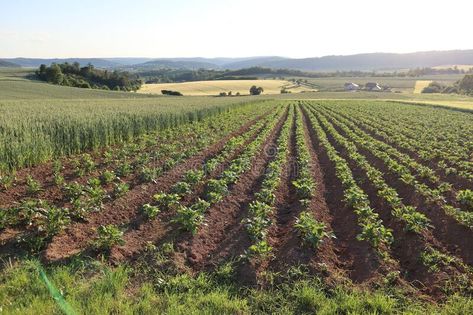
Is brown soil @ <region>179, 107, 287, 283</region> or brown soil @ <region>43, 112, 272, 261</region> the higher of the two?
brown soil @ <region>43, 112, 272, 261</region>

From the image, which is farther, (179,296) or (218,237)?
(218,237)

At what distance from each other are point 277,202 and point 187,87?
104 metres

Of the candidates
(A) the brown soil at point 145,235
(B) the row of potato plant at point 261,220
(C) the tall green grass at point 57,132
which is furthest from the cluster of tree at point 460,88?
(A) the brown soil at point 145,235

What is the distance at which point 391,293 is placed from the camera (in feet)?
18.9

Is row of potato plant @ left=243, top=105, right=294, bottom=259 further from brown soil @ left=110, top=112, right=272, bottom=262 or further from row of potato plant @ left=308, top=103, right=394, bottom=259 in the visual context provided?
row of potato plant @ left=308, top=103, right=394, bottom=259

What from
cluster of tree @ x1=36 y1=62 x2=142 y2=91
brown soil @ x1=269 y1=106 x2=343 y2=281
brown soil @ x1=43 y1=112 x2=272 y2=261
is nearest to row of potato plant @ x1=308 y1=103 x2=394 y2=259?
brown soil @ x1=269 y1=106 x2=343 y2=281

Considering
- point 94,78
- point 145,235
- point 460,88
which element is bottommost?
point 145,235

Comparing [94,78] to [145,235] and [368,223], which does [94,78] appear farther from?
[368,223]

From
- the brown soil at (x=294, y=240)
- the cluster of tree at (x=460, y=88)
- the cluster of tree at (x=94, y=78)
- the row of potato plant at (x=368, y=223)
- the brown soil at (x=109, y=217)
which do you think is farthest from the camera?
the cluster of tree at (x=460, y=88)

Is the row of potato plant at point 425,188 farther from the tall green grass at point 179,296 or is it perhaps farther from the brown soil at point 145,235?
the brown soil at point 145,235

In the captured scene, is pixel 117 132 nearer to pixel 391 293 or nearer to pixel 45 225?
pixel 45 225

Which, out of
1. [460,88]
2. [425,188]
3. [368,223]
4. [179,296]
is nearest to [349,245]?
[368,223]

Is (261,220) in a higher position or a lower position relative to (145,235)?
higher

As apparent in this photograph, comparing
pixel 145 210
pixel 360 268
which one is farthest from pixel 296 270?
pixel 145 210
